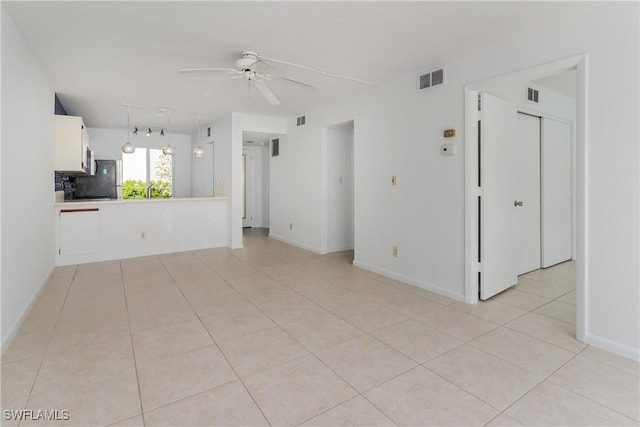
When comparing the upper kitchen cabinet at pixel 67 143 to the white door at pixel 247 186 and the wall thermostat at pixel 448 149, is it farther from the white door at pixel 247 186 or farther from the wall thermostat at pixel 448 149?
the wall thermostat at pixel 448 149

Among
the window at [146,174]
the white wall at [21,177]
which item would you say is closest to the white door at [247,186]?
A: the window at [146,174]

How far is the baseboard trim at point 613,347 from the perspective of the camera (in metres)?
2.29

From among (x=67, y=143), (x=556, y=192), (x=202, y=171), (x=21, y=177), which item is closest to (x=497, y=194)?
(x=556, y=192)

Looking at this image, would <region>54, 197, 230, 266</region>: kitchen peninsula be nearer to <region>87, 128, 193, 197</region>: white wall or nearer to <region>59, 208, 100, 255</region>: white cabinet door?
<region>59, 208, 100, 255</region>: white cabinet door

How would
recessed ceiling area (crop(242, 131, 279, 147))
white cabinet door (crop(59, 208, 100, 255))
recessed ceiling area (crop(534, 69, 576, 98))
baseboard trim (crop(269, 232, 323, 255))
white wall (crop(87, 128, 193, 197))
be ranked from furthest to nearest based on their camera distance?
white wall (crop(87, 128, 193, 197))
recessed ceiling area (crop(242, 131, 279, 147))
baseboard trim (crop(269, 232, 323, 255))
white cabinet door (crop(59, 208, 100, 255))
recessed ceiling area (crop(534, 69, 576, 98))

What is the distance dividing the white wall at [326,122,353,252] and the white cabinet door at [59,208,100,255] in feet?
12.2

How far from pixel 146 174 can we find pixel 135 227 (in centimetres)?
352

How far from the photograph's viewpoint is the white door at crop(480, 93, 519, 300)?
3385mm

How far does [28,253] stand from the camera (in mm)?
3186

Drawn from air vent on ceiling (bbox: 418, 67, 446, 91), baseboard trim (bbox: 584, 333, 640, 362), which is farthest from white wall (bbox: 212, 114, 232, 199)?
baseboard trim (bbox: 584, 333, 640, 362)

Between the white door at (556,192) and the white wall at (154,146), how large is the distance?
810cm

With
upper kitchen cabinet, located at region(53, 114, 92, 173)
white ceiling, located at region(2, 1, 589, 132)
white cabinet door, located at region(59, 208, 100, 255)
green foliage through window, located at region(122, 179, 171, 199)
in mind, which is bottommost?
white cabinet door, located at region(59, 208, 100, 255)

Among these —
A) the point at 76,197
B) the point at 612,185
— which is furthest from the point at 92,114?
the point at 612,185

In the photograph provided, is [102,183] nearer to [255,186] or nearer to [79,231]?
[79,231]
